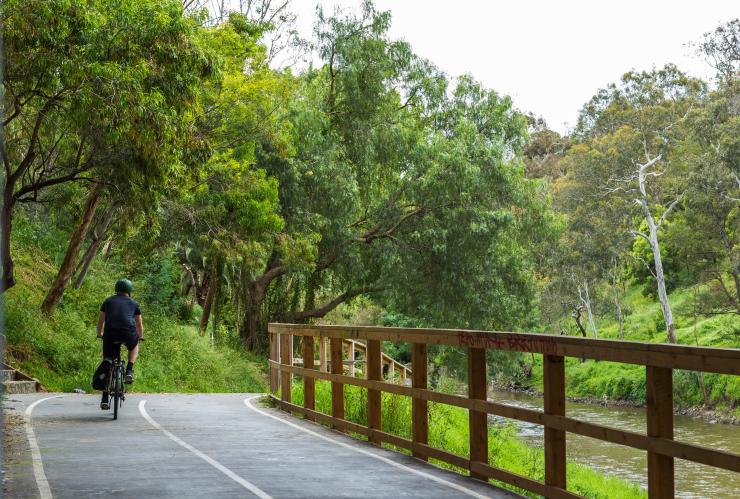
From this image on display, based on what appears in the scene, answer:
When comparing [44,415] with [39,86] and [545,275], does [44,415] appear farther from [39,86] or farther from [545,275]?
[545,275]

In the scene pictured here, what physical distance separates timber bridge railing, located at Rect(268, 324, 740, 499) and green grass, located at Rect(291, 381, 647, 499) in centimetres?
66

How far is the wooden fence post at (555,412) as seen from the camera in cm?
794

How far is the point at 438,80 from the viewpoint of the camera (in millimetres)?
38844

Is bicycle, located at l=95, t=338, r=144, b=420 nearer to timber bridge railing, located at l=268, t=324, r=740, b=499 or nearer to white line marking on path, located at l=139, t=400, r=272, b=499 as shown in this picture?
white line marking on path, located at l=139, t=400, r=272, b=499

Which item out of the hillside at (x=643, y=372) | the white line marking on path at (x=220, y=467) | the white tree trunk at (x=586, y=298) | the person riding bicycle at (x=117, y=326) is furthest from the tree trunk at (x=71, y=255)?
the white tree trunk at (x=586, y=298)

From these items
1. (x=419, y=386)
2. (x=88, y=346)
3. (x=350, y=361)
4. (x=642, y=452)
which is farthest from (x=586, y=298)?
(x=419, y=386)

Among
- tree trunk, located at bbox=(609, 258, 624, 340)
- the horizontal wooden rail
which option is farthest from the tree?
tree trunk, located at bbox=(609, 258, 624, 340)

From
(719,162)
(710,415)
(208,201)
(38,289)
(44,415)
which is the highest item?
Answer: (719,162)

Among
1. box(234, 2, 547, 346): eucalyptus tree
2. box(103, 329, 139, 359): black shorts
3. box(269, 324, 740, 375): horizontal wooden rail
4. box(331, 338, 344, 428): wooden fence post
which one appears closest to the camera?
box(269, 324, 740, 375): horizontal wooden rail

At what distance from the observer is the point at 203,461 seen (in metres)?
10.5

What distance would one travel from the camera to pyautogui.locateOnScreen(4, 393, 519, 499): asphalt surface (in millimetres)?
8680

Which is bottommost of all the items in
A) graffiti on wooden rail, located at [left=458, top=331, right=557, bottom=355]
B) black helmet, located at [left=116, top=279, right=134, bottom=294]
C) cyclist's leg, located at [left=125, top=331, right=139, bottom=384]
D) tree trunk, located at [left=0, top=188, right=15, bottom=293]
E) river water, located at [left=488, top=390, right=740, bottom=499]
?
river water, located at [left=488, top=390, right=740, bottom=499]

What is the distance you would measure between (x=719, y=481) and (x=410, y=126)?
17.2 metres

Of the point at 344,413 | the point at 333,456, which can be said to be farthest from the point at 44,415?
the point at 333,456
